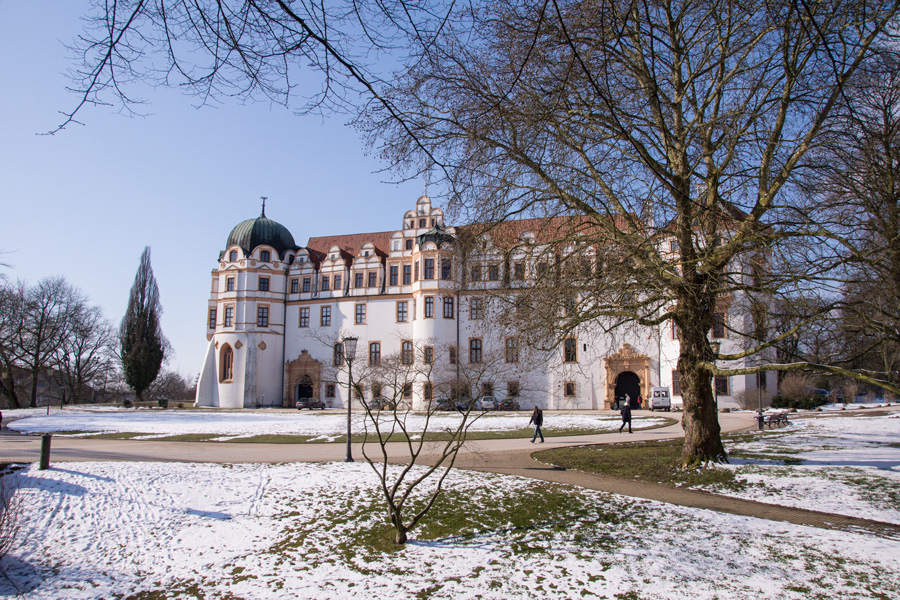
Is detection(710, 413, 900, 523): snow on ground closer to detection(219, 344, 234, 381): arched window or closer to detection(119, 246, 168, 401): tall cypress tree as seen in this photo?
detection(219, 344, 234, 381): arched window

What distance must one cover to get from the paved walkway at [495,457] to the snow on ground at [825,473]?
1.90 feet

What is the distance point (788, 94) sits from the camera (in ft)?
34.2

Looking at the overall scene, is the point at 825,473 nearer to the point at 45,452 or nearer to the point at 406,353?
the point at 45,452

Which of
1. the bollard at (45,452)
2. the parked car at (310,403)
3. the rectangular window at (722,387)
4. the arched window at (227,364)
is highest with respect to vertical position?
the arched window at (227,364)

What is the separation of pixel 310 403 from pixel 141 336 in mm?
18212

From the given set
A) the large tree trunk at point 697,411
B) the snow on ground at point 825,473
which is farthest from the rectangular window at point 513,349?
the snow on ground at point 825,473

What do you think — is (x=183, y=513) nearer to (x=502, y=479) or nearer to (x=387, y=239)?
(x=502, y=479)

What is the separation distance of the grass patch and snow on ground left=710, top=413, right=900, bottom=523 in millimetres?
539

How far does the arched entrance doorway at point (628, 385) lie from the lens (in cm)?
3988

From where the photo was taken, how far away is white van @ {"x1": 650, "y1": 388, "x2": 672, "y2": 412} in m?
36.0

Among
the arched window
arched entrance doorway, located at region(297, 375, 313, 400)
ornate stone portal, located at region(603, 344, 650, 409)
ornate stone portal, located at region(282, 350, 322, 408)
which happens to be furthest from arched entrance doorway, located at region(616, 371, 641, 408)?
the arched window

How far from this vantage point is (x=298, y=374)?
4634 centimetres

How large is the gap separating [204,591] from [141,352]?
161 ft

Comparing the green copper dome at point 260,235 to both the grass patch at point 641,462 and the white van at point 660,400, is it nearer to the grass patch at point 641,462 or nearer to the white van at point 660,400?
the white van at point 660,400
